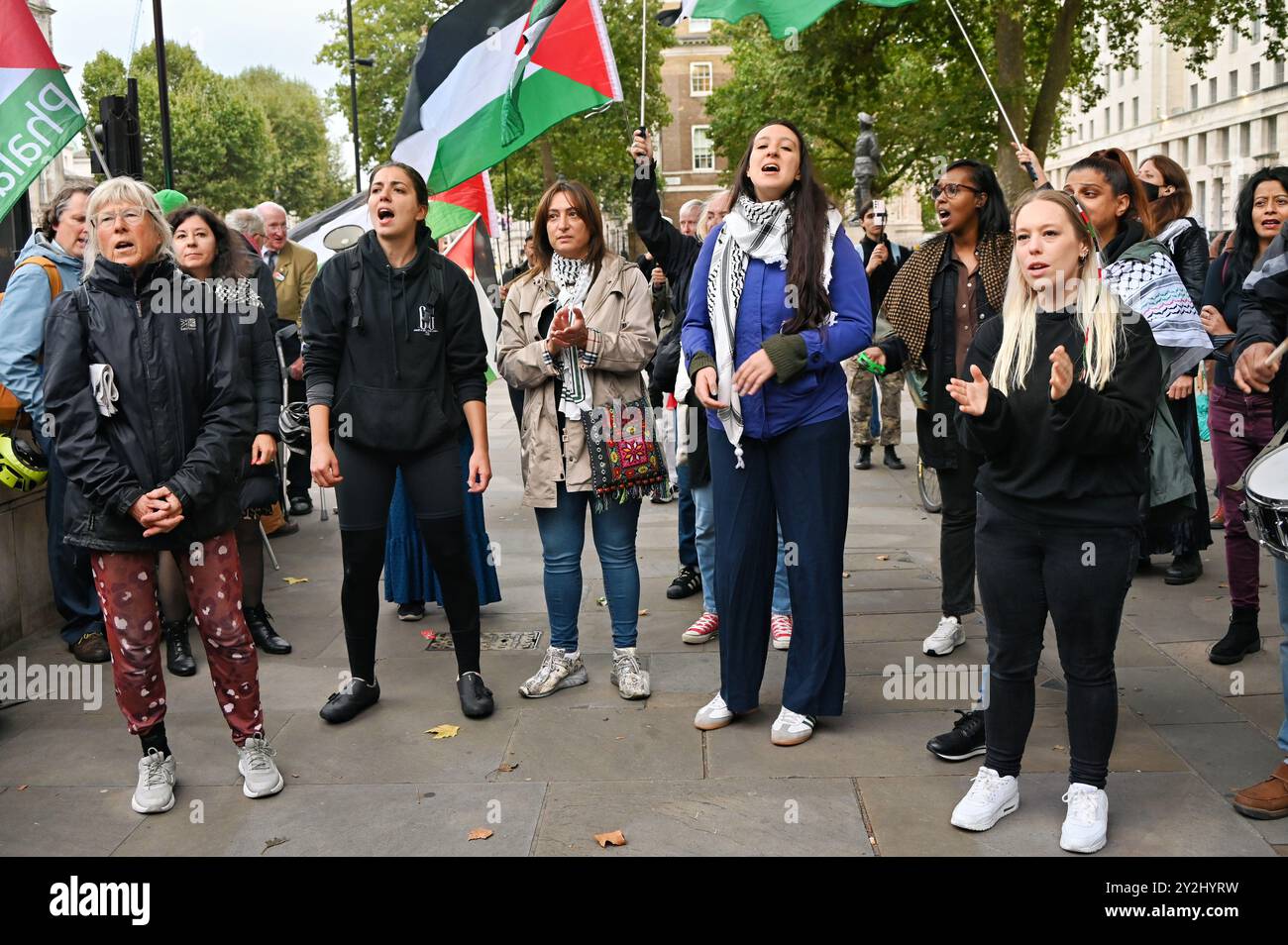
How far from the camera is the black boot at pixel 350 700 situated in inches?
211

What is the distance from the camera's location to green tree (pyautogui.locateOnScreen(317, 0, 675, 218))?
39531 mm

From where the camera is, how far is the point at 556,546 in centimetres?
567

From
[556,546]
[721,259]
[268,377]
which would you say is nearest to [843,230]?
[721,259]

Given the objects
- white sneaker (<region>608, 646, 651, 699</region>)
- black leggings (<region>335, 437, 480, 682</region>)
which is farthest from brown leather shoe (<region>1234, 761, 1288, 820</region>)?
black leggings (<region>335, 437, 480, 682</region>)

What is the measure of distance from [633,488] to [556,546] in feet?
1.38

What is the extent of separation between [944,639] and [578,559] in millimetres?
1718

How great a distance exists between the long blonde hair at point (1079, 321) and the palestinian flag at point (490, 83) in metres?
3.47

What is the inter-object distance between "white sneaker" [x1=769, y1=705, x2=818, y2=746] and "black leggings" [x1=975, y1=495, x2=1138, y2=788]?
2.94ft

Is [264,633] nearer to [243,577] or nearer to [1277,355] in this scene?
[243,577]

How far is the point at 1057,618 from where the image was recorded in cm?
400

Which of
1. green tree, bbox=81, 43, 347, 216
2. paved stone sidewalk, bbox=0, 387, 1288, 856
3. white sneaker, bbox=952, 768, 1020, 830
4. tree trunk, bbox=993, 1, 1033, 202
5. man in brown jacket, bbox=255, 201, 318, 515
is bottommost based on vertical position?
paved stone sidewalk, bbox=0, 387, 1288, 856

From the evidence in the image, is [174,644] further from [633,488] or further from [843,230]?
[843,230]

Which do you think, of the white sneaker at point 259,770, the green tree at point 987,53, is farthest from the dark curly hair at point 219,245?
the green tree at point 987,53

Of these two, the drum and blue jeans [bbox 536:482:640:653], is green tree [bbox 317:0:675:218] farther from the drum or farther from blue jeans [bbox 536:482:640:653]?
the drum
